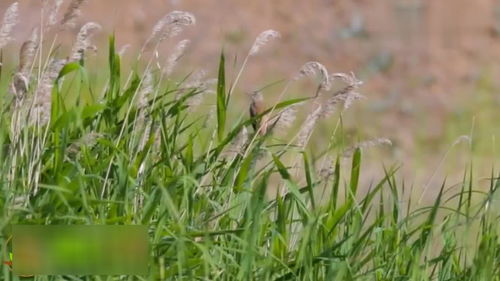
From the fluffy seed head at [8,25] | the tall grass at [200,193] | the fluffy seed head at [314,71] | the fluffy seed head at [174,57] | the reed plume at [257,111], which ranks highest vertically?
the fluffy seed head at [8,25]

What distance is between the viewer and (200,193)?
3244mm

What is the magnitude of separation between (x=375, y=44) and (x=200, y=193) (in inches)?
262

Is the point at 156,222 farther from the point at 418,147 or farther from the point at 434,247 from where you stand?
the point at 418,147

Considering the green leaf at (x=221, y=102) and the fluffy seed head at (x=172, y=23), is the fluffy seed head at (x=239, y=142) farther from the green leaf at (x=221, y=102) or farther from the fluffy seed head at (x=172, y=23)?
the fluffy seed head at (x=172, y=23)

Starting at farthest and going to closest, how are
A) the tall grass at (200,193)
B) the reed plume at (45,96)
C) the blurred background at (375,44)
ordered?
1. the blurred background at (375,44)
2. the reed plume at (45,96)
3. the tall grass at (200,193)

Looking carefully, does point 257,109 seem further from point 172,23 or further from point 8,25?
point 8,25

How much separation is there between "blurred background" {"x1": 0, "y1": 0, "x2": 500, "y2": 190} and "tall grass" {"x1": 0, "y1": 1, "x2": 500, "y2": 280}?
5.48 meters

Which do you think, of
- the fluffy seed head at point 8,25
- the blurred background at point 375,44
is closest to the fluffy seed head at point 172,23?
the fluffy seed head at point 8,25

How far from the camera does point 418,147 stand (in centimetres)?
875

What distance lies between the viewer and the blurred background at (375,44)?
363 inches

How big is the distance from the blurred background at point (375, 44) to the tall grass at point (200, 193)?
18.0 feet

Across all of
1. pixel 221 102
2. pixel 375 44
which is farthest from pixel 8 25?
pixel 375 44

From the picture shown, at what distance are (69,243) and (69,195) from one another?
183 mm

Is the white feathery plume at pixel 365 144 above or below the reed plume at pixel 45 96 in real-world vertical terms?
below
